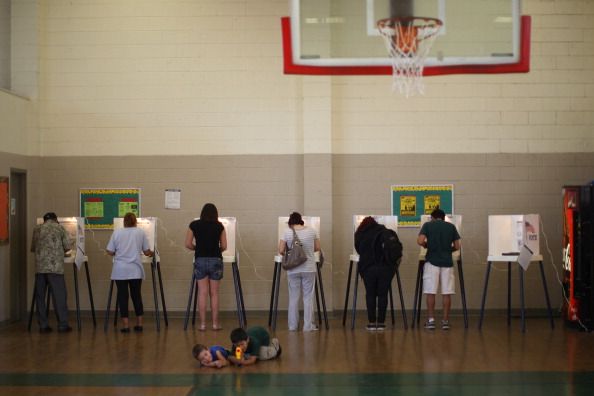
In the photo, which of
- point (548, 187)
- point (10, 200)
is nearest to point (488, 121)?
point (548, 187)

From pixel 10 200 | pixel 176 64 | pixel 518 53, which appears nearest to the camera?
pixel 518 53

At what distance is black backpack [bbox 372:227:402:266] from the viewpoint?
9531mm

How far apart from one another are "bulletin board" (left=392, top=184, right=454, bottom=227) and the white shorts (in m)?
1.31

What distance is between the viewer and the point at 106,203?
439 inches

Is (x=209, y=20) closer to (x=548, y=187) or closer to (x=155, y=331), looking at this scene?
(x=155, y=331)

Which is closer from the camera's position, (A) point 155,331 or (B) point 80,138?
(A) point 155,331

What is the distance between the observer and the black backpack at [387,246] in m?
9.53

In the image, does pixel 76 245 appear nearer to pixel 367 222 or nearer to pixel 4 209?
pixel 4 209

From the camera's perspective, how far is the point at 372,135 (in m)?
11.1

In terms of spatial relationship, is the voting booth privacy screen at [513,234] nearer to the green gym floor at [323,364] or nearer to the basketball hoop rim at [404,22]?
Result: the green gym floor at [323,364]

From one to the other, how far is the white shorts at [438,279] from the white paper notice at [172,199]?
334cm

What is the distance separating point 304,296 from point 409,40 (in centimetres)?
362

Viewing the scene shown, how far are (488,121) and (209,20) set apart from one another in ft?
12.4

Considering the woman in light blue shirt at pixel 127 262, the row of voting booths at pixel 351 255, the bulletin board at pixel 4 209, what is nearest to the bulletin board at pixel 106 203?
the row of voting booths at pixel 351 255
